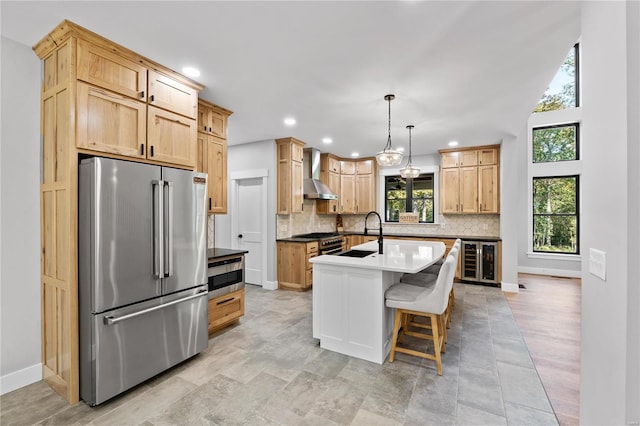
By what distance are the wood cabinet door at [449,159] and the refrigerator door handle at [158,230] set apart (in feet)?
18.0

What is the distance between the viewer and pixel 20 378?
2219mm

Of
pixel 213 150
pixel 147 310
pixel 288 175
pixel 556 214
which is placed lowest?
pixel 147 310

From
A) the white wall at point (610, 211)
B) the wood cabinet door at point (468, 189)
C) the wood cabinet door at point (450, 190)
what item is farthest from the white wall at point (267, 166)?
the white wall at point (610, 211)

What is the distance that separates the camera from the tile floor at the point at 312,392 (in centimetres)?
192

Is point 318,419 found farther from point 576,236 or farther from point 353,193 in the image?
point 576,236

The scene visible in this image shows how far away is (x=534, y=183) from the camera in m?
6.58

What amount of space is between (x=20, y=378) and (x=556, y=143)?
9.06m

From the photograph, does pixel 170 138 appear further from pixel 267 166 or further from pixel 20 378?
pixel 267 166

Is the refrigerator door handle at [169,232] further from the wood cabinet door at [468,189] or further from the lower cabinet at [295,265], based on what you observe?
the wood cabinet door at [468,189]

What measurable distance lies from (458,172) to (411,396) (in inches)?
194

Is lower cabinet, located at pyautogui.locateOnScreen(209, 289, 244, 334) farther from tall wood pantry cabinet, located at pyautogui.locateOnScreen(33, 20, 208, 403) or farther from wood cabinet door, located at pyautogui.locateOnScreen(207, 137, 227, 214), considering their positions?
tall wood pantry cabinet, located at pyautogui.locateOnScreen(33, 20, 208, 403)

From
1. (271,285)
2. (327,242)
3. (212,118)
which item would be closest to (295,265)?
(271,285)

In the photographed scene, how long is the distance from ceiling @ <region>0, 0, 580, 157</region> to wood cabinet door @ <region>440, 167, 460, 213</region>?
2297mm

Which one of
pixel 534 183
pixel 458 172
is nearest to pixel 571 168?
pixel 534 183
